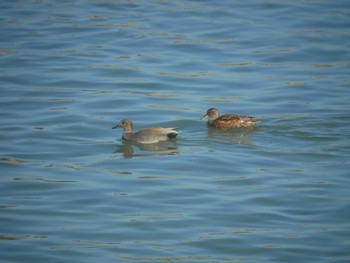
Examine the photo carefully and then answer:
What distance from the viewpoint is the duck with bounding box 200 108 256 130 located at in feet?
51.2

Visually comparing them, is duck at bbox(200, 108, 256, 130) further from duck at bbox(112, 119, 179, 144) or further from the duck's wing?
the duck's wing

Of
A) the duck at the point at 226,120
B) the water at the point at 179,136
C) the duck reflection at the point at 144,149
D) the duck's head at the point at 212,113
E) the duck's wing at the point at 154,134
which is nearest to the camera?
the water at the point at 179,136

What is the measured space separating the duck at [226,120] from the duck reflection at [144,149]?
1313 mm

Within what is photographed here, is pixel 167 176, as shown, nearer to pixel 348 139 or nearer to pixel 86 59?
pixel 348 139

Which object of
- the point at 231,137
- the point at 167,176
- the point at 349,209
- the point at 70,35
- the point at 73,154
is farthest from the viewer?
the point at 70,35

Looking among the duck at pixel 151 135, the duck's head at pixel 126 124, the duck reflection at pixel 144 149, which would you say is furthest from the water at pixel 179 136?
the duck's head at pixel 126 124

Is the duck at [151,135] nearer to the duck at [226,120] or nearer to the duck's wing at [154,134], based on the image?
the duck's wing at [154,134]

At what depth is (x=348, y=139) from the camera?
15117mm

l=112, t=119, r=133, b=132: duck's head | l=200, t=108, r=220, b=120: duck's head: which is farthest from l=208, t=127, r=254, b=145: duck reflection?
l=112, t=119, r=133, b=132: duck's head

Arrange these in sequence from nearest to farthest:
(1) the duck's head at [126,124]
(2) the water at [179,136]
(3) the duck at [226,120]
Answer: (2) the water at [179,136], (1) the duck's head at [126,124], (3) the duck at [226,120]

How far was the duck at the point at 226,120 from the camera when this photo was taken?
15.6 m

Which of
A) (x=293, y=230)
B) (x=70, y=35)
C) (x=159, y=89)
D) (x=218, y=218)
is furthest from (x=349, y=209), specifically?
(x=70, y=35)

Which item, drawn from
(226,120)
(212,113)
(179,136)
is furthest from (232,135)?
(179,136)

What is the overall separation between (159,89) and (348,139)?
204 inches
